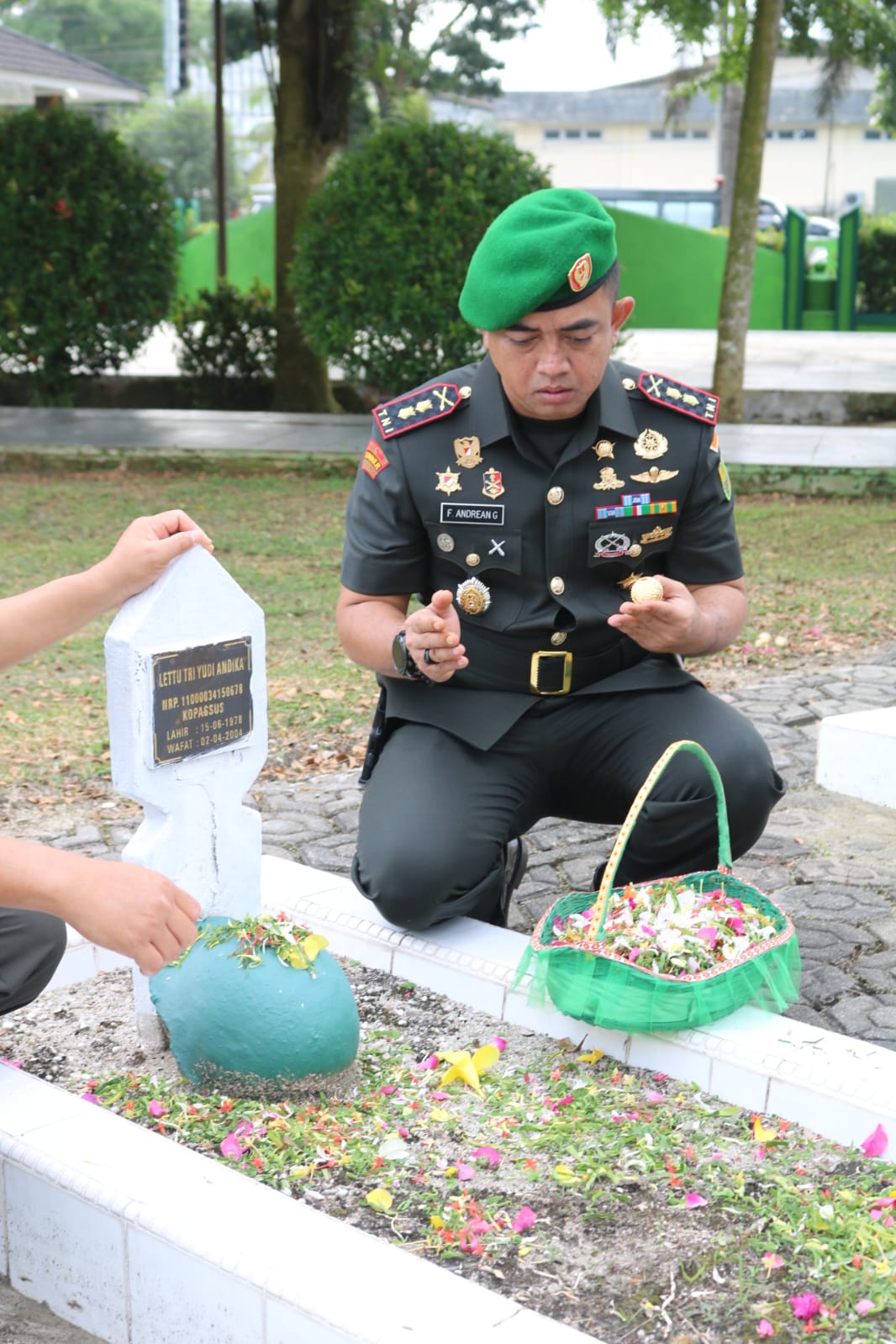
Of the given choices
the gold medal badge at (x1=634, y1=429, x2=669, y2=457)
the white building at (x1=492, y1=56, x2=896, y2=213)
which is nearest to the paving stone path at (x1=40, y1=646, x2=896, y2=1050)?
the gold medal badge at (x1=634, y1=429, x2=669, y2=457)

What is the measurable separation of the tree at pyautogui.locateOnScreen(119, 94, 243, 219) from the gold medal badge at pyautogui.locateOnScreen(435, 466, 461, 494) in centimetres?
5679

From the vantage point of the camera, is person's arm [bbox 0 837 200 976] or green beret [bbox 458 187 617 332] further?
green beret [bbox 458 187 617 332]

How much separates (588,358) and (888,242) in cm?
2137

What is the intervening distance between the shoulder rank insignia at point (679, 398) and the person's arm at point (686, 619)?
357mm

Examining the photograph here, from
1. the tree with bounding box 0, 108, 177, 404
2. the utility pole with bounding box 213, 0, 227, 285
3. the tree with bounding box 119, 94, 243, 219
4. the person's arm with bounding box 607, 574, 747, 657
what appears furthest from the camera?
the tree with bounding box 119, 94, 243, 219

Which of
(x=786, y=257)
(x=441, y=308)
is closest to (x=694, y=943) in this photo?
(x=441, y=308)

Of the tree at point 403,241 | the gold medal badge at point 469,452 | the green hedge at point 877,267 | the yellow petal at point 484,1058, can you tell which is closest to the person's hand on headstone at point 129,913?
the yellow petal at point 484,1058

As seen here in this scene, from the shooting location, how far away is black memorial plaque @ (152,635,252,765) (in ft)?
8.20

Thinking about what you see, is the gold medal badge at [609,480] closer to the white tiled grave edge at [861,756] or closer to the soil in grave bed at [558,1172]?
the soil in grave bed at [558,1172]

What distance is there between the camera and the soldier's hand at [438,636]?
2.71m

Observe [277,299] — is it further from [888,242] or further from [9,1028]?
[888,242]

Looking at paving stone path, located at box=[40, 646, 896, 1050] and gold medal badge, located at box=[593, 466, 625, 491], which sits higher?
gold medal badge, located at box=[593, 466, 625, 491]

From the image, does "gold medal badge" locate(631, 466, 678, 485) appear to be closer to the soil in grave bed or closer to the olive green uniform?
the olive green uniform

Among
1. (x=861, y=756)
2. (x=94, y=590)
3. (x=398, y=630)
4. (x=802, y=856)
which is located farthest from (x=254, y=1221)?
(x=861, y=756)
